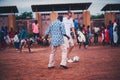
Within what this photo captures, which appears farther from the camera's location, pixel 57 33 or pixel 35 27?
pixel 35 27

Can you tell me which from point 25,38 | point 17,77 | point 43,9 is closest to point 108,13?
point 43,9

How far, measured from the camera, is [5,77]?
652cm

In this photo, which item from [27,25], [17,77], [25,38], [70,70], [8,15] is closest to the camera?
[17,77]

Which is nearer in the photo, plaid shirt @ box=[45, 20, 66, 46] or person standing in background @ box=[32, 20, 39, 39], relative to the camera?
plaid shirt @ box=[45, 20, 66, 46]

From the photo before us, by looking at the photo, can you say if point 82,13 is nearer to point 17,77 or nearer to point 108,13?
point 108,13

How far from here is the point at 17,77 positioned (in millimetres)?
6453

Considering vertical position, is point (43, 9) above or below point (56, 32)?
above

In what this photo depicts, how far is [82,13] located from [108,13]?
6.61 feet

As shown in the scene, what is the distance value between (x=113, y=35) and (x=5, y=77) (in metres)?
9.87

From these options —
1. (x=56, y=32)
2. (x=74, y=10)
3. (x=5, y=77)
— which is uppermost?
(x=74, y=10)

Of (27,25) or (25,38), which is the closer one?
(25,38)

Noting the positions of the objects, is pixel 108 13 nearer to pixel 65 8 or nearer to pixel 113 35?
pixel 65 8

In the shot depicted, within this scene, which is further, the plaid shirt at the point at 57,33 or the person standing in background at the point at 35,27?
the person standing in background at the point at 35,27

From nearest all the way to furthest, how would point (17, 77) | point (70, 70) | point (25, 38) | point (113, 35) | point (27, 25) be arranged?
point (17, 77) → point (70, 70) → point (25, 38) → point (113, 35) → point (27, 25)
